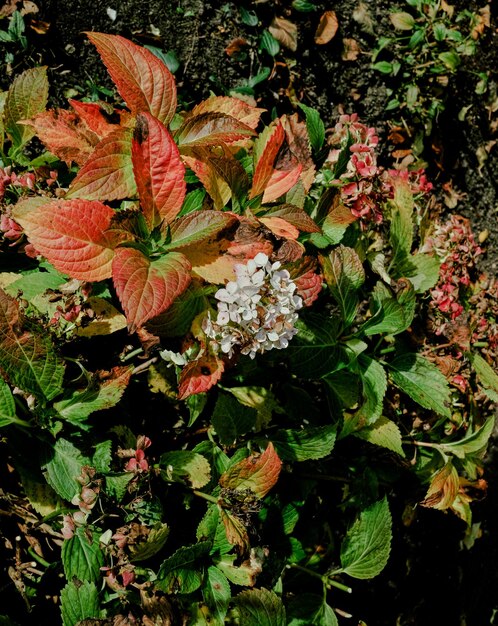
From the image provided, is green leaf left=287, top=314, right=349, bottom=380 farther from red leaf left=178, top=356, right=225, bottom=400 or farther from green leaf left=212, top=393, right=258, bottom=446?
red leaf left=178, top=356, right=225, bottom=400

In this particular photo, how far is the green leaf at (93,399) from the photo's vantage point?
4.58 feet

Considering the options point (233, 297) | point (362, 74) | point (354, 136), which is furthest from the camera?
point (362, 74)

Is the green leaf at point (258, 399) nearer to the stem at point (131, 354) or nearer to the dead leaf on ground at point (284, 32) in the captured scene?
the stem at point (131, 354)

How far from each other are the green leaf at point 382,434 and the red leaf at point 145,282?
808mm

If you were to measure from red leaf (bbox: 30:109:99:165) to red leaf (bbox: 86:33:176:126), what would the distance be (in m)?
0.17

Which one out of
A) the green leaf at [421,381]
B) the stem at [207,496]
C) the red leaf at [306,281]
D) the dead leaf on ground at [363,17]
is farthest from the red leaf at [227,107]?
the dead leaf on ground at [363,17]

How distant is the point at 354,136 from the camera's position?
1.70 meters

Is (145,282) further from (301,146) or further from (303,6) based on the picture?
(303,6)

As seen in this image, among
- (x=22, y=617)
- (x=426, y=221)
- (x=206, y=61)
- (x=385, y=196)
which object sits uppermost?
(x=206, y=61)

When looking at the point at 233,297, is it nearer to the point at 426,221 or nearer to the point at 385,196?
the point at 385,196

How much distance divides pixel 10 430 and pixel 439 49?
2.22m

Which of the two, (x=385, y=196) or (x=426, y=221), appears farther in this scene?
(x=426, y=221)

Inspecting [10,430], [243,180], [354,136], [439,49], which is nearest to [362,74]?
[439,49]

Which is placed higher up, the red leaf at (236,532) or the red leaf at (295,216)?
the red leaf at (295,216)
